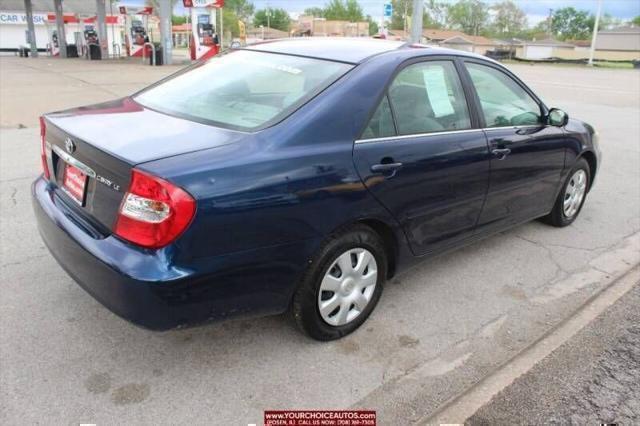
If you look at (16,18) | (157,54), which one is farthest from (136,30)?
(16,18)

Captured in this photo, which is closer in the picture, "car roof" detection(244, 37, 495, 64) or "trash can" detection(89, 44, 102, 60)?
"car roof" detection(244, 37, 495, 64)

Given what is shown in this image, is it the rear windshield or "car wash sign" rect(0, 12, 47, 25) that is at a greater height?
"car wash sign" rect(0, 12, 47, 25)

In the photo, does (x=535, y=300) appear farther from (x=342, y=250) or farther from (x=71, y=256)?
(x=71, y=256)

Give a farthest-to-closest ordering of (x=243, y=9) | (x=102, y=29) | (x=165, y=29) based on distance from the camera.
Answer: (x=243, y=9) → (x=102, y=29) → (x=165, y=29)

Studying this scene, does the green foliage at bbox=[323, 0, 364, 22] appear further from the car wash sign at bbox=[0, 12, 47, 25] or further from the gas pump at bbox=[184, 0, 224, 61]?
the gas pump at bbox=[184, 0, 224, 61]

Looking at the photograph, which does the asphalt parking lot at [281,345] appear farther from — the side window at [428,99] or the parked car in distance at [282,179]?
the side window at [428,99]

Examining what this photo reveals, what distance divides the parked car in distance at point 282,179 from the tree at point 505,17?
129 metres

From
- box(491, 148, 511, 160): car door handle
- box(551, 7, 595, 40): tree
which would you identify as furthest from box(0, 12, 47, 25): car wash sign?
box(551, 7, 595, 40): tree

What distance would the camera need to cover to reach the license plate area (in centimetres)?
267

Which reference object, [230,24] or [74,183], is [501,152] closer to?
[74,183]

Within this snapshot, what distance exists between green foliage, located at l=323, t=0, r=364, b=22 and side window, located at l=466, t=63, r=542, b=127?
9902 cm

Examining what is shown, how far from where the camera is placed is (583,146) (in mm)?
4746

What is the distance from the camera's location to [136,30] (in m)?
32.8

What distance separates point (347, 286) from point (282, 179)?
0.82 metres
